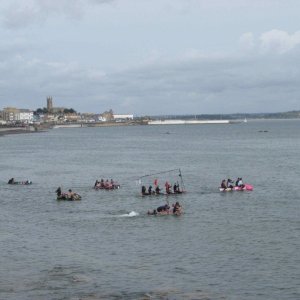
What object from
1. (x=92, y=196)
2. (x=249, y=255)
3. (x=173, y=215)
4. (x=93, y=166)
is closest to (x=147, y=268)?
(x=249, y=255)

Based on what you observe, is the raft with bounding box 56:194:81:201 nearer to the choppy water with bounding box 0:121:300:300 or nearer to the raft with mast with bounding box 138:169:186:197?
the choppy water with bounding box 0:121:300:300

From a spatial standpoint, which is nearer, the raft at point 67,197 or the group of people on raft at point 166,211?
the group of people on raft at point 166,211

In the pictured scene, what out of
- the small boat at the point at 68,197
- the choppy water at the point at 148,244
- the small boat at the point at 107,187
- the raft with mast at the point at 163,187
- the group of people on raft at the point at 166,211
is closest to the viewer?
the choppy water at the point at 148,244

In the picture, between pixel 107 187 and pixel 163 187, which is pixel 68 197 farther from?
pixel 163 187

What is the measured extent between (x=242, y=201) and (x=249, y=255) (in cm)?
1934

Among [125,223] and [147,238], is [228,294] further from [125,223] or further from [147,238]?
[125,223]

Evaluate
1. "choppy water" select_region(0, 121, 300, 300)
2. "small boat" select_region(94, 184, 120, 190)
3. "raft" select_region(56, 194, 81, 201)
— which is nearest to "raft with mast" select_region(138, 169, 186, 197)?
"choppy water" select_region(0, 121, 300, 300)

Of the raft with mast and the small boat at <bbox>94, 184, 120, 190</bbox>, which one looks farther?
the small boat at <bbox>94, 184, 120, 190</bbox>

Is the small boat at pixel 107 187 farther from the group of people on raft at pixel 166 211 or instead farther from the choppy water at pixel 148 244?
the group of people on raft at pixel 166 211

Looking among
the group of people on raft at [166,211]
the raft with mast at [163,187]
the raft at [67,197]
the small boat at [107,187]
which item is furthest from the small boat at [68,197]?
the group of people on raft at [166,211]

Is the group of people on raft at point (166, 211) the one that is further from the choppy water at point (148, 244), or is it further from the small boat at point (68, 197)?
the small boat at point (68, 197)

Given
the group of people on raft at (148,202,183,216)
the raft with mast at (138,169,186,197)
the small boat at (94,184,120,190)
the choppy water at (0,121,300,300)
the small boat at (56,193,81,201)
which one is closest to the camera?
the choppy water at (0,121,300,300)

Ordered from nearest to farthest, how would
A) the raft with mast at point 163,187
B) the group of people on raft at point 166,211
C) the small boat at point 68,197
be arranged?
the group of people on raft at point 166,211 → the small boat at point 68,197 → the raft with mast at point 163,187

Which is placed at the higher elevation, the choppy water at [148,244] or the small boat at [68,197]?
the small boat at [68,197]
